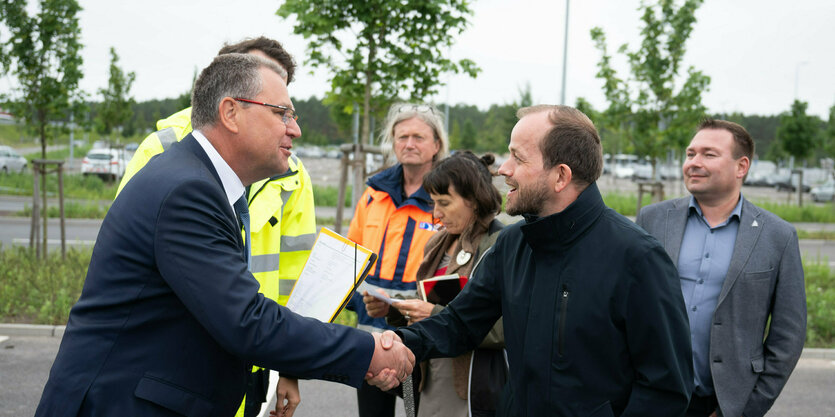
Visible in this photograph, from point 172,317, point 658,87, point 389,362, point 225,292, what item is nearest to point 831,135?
point 658,87

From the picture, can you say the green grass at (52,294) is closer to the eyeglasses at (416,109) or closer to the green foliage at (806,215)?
the eyeglasses at (416,109)

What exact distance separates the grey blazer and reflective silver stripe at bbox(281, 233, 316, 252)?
6.34 ft

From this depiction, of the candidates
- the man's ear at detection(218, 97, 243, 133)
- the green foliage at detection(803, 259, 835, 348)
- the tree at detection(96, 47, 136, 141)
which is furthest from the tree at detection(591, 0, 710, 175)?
the tree at detection(96, 47, 136, 141)

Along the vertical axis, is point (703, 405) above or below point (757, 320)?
below

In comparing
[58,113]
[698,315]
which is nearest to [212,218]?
[698,315]

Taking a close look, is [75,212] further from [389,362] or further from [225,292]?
[225,292]

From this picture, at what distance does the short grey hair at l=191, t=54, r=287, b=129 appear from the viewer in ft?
7.16

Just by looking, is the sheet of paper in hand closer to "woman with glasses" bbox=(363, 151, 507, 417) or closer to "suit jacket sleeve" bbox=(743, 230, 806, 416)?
"woman with glasses" bbox=(363, 151, 507, 417)

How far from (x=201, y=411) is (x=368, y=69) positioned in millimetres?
6074

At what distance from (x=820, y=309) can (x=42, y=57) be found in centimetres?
1192

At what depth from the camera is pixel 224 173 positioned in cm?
220

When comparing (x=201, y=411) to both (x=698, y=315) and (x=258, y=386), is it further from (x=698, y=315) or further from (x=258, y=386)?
(x=698, y=315)

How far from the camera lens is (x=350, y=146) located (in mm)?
8141

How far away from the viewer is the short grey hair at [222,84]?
2.18 meters
